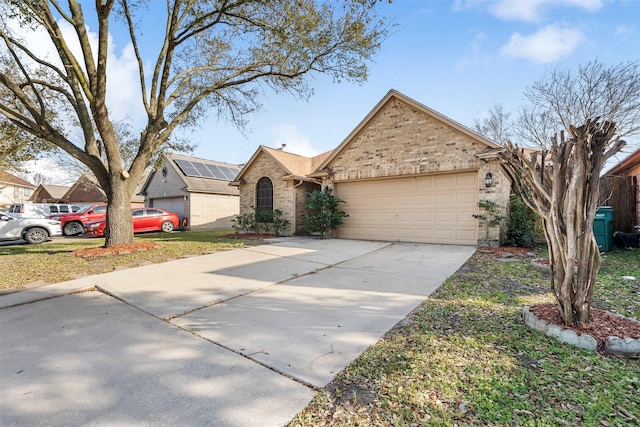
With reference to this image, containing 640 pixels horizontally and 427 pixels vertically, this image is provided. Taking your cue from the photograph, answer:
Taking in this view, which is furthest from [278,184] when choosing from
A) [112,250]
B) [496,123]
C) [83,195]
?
[83,195]

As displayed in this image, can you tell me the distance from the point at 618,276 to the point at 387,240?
633 centimetres

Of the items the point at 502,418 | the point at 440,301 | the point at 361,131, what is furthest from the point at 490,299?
the point at 361,131

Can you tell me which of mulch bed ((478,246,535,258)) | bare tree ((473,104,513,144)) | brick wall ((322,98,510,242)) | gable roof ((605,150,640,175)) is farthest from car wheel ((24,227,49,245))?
bare tree ((473,104,513,144))

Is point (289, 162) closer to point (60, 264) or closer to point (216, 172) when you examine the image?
point (60, 264)

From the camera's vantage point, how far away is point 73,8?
7590 millimetres

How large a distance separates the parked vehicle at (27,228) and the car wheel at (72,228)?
8.83 feet

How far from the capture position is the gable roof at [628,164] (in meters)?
8.37

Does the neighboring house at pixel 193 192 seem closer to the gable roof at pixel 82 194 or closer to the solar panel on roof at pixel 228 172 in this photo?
the solar panel on roof at pixel 228 172

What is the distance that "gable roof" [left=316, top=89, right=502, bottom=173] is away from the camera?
900 cm

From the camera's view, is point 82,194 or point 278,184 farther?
point 82,194

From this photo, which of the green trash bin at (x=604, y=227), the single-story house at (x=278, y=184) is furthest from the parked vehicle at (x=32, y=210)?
the green trash bin at (x=604, y=227)

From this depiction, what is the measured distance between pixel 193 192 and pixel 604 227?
62.0ft

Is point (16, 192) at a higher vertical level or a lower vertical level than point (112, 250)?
higher

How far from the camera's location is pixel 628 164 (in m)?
9.05
